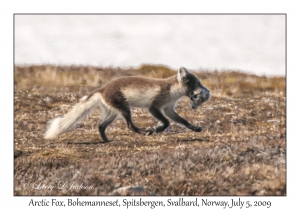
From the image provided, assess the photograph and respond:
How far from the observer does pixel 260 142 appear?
357 inches

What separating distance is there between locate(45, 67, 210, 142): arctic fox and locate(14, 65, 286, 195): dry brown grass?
393 millimetres

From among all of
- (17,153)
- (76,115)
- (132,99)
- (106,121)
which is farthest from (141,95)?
(17,153)

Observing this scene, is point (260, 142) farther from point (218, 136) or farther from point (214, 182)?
point (214, 182)

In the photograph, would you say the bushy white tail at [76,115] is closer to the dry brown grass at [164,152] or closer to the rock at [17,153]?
the dry brown grass at [164,152]

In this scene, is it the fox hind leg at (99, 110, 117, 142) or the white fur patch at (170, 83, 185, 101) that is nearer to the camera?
the fox hind leg at (99, 110, 117, 142)

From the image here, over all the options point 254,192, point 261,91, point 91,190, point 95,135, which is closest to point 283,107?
point 261,91

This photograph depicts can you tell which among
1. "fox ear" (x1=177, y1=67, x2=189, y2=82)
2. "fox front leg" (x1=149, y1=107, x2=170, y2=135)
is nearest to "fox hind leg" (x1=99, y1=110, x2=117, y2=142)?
"fox front leg" (x1=149, y1=107, x2=170, y2=135)

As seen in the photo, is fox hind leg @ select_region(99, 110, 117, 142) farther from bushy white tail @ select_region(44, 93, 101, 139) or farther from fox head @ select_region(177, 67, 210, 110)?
fox head @ select_region(177, 67, 210, 110)

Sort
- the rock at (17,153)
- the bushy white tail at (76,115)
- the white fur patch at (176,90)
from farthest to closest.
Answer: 1. the white fur patch at (176,90)
2. the bushy white tail at (76,115)
3. the rock at (17,153)

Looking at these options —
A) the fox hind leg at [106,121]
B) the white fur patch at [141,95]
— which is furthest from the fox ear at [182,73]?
the fox hind leg at [106,121]

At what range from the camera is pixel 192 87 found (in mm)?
9992

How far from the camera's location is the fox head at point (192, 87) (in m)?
9.86

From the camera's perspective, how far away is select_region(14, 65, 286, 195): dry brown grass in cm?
696

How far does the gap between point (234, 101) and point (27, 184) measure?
9.92 meters
